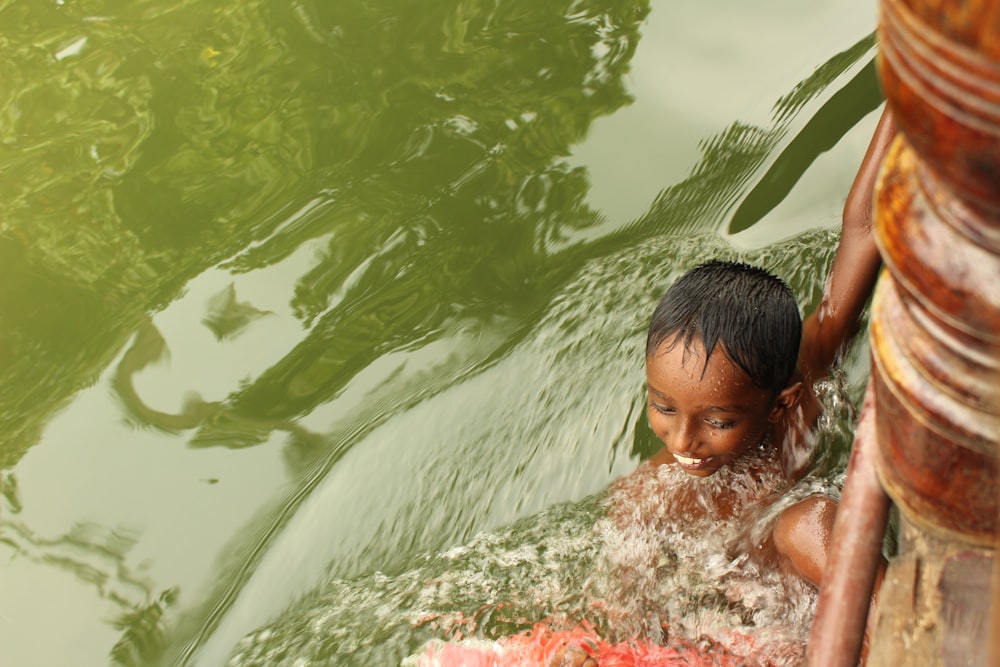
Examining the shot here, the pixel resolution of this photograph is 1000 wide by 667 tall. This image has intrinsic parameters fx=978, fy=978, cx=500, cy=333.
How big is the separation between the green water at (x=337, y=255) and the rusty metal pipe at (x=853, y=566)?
1.97 metres

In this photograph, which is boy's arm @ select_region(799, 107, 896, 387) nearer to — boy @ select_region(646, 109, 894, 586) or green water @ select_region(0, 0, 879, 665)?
boy @ select_region(646, 109, 894, 586)

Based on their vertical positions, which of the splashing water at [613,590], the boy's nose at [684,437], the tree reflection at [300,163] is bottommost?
the splashing water at [613,590]

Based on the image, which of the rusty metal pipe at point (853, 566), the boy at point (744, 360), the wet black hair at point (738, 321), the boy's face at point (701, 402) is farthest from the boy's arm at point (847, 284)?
the rusty metal pipe at point (853, 566)

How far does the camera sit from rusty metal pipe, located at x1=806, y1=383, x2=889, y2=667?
0.74 meters

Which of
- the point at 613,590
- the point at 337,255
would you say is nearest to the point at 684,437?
the point at 613,590

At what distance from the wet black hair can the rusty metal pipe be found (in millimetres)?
1444

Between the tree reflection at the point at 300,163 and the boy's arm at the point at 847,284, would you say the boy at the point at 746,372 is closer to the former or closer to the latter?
the boy's arm at the point at 847,284

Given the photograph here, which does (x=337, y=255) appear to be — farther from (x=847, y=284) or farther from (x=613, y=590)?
(x=847, y=284)

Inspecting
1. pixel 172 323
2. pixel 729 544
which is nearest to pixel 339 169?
pixel 172 323

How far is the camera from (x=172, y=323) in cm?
310

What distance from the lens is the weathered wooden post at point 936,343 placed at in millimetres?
510

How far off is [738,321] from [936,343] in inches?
66.9

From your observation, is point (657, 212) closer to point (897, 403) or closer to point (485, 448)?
point (485, 448)

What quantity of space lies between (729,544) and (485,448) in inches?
30.0
